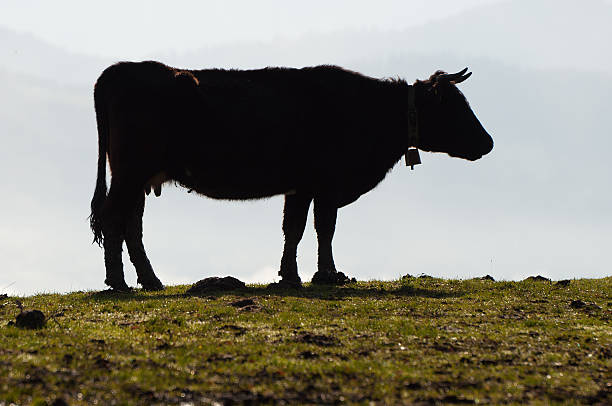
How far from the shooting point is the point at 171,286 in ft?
52.0

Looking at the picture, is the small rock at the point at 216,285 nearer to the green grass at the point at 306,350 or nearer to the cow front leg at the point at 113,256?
the green grass at the point at 306,350

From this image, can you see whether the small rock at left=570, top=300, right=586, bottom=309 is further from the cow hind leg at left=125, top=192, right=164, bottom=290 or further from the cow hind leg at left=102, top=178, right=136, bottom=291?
the cow hind leg at left=102, top=178, right=136, bottom=291

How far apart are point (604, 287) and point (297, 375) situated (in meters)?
10.9

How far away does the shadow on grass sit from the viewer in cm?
1301

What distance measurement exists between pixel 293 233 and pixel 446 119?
14.0 ft

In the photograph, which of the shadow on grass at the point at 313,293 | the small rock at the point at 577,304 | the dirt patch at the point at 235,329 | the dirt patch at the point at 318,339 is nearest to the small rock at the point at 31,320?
the dirt patch at the point at 235,329

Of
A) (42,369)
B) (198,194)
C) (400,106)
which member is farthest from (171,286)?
(42,369)

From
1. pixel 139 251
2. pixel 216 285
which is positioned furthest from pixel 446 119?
pixel 139 251

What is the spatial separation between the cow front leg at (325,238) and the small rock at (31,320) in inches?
269

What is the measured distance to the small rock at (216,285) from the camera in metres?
14.0

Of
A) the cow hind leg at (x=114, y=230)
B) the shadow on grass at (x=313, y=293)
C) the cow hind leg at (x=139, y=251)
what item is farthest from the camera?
the cow hind leg at (x=139, y=251)

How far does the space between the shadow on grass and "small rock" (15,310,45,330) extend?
105 inches

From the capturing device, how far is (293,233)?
15461 millimetres

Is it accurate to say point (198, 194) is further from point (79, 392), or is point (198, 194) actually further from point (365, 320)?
point (79, 392)
